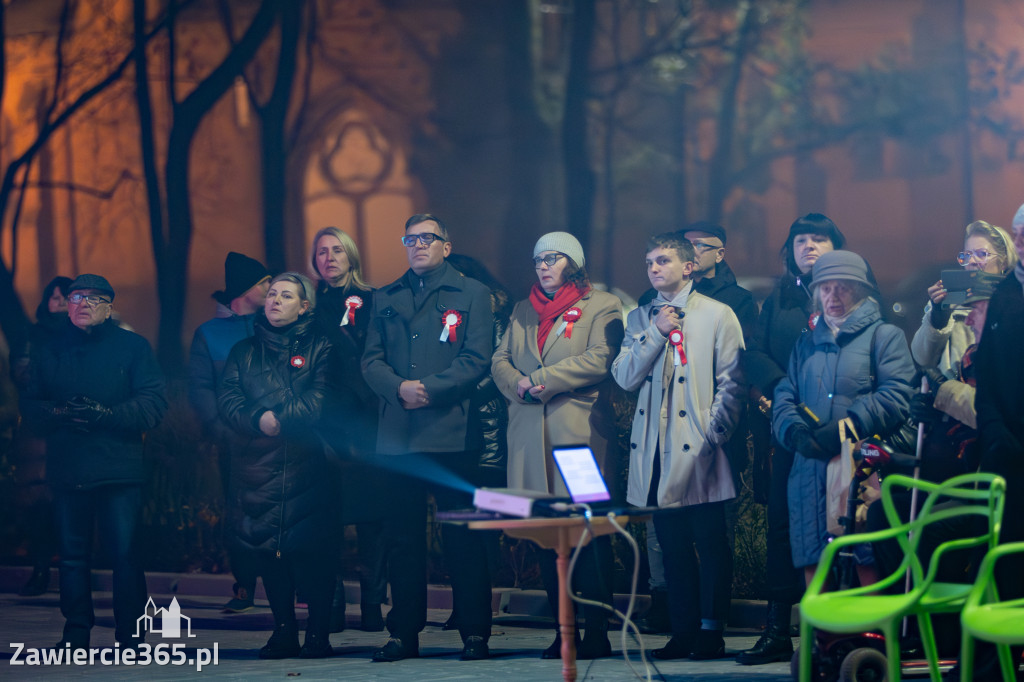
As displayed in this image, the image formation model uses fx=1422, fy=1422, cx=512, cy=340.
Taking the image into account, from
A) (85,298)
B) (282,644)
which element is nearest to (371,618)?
(282,644)

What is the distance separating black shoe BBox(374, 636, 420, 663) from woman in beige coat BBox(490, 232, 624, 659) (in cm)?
69

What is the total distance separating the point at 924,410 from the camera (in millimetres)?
6148

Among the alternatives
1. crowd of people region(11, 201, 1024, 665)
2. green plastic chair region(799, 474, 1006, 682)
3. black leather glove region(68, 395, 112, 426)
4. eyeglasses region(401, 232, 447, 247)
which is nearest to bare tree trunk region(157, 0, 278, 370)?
crowd of people region(11, 201, 1024, 665)

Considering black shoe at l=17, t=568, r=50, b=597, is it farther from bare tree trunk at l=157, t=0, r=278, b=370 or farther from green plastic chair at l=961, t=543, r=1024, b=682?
green plastic chair at l=961, t=543, r=1024, b=682

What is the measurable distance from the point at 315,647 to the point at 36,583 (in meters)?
3.74

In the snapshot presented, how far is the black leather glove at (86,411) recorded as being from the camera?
7324 mm

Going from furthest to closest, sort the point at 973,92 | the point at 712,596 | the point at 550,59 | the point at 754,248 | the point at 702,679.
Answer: the point at 550,59, the point at 754,248, the point at 973,92, the point at 712,596, the point at 702,679

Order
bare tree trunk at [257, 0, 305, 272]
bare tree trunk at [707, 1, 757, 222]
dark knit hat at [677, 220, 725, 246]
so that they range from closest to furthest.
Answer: dark knit hat at [677, 220, 725, 246] < bare tree trunk at [707, 1, 757, 222] < bare tree trunk at [257, 0, 305, 272]

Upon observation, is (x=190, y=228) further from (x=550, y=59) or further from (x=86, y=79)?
(x=550, y=59)

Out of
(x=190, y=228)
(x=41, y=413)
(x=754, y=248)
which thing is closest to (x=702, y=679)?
(x=41, y=413)

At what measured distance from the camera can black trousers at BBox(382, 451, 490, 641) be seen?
23.6ft

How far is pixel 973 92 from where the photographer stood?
34.0ft

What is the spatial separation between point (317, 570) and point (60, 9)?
26.1 ft

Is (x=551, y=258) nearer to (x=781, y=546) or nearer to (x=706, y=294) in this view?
(x=706, y=294)
